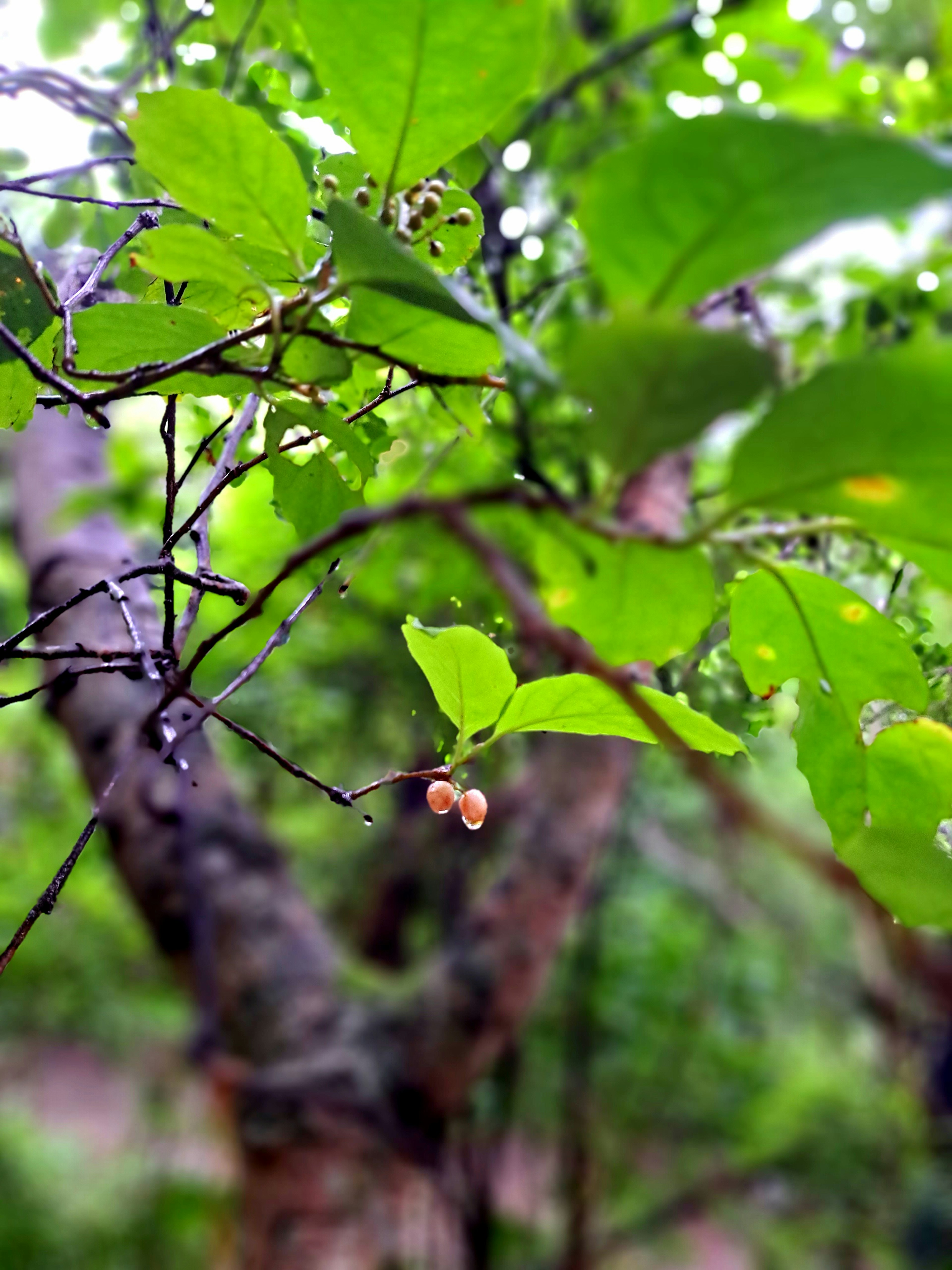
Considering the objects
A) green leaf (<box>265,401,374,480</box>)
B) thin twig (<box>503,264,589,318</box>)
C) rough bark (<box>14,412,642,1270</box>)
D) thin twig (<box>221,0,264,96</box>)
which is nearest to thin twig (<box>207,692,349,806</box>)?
green leaf (<box>265,401,374,480</box>)

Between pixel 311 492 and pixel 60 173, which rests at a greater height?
pixel 60 173

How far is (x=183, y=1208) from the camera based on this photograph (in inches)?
126

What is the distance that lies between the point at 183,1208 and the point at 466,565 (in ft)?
10.9

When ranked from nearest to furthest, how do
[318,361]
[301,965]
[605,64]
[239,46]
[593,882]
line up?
[318,361] < [239,46] < [605,64] < [301,965] < [593,882]

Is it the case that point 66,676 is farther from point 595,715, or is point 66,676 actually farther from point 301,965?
point 301,965

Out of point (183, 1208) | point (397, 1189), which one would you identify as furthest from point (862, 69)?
point (183, 1208)

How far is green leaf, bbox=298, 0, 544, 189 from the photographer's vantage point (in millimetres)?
223

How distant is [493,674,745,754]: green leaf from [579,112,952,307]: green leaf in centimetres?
14

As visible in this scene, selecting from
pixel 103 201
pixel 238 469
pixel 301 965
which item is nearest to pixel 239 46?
pixel 103 201

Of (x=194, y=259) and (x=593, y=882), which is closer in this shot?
(x=194, y=259)

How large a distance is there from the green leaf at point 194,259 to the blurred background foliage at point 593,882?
63 millimetres

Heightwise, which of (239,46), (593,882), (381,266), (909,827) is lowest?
(909,827)

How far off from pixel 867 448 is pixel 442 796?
237mm

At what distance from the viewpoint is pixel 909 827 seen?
0.29 meters
